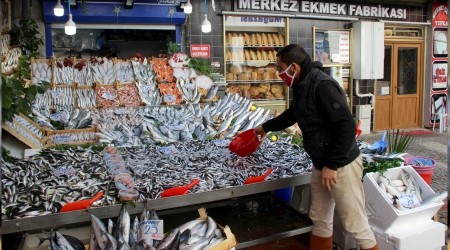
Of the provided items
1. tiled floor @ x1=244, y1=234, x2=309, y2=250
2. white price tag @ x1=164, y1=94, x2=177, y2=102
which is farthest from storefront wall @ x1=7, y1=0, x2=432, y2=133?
tiled floor @ x1=244, y1=234, x2=309, y2=250

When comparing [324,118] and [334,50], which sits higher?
[334,50]

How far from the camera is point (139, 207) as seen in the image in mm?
3430

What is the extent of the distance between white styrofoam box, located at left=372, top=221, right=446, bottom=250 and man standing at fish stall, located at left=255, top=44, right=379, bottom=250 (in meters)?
0.55

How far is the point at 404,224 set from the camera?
4223 millimetres

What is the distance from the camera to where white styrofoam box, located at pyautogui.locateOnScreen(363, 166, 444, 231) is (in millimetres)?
4121

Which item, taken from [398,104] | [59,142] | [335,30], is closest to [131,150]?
[59,142]

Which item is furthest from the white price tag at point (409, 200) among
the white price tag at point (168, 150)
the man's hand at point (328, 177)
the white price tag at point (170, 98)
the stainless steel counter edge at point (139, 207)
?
the white price tag at point (170, 98)

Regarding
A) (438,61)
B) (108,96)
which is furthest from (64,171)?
(438,61)

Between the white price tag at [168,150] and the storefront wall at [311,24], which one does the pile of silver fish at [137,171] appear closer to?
the white price tag at [168,150]

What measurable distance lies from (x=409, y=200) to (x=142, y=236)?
280cm

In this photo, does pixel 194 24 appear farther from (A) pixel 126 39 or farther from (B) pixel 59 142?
(B) pixel 59 142

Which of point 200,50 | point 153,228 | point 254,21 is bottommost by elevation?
point 153,228

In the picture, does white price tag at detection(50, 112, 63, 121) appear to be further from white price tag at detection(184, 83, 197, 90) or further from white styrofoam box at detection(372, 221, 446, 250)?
white styrofoam box at detection(372, 221, 446, 250)

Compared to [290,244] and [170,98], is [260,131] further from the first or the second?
[170,98]
